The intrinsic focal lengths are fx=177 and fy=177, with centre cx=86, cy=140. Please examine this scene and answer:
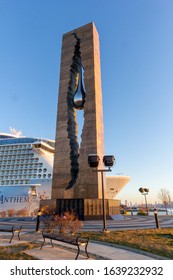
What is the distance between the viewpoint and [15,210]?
34250mm

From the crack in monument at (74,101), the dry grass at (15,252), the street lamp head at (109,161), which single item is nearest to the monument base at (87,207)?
the crack in monument at (74,101)

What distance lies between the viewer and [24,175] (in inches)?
1639

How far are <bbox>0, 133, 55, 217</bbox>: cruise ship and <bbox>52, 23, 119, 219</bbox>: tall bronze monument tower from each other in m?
13.5

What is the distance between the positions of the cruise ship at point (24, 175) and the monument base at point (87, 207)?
47.3 feet

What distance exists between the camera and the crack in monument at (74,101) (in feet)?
72.8

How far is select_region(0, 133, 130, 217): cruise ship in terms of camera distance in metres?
34.6

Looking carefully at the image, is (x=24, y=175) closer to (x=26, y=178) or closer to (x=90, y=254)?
(x=26, y=178)

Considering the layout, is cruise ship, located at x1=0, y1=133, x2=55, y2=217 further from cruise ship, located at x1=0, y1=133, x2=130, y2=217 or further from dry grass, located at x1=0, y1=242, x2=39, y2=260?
dry grass, located at x1=0, y1=242, x2=39, y2=260

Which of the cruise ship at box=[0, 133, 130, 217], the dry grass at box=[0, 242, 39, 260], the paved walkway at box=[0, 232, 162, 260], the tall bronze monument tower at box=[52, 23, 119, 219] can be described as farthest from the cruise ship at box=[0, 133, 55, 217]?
the paved walkway at box=[0, 232, 162, 260]

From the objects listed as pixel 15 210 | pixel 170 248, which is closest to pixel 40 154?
pixel 15 210

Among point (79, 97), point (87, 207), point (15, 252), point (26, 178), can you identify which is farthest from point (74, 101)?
point (26, 178)

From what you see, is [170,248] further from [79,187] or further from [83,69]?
[83,69]

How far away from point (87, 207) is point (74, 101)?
44.9 ft

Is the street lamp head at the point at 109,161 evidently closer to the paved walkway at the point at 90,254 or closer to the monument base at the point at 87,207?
the paved walkway at the point at 90,254
